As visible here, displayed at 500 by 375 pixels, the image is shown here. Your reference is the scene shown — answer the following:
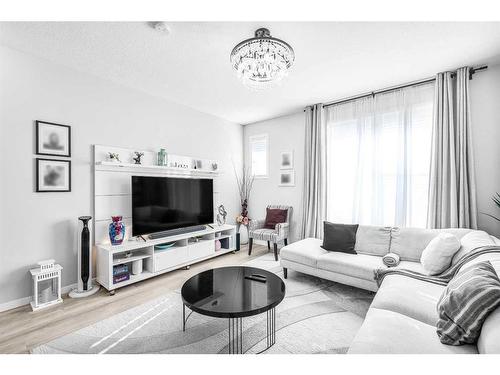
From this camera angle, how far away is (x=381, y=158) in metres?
3.37

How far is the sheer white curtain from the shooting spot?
308cm

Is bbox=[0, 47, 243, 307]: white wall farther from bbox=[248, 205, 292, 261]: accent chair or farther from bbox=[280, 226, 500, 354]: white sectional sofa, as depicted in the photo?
bbox=[280, 226, 500, 354]: white sectional sofa

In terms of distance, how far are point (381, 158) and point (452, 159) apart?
81 cm

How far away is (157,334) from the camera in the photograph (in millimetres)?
1903

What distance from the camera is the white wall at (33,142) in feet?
7.61

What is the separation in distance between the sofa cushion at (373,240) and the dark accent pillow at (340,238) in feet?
0.34

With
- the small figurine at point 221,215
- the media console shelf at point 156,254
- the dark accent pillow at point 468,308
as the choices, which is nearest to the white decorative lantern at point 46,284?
the media console shelf at point 156,254

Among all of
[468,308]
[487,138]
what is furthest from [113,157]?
[487,138]

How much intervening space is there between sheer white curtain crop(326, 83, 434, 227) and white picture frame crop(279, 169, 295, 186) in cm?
73

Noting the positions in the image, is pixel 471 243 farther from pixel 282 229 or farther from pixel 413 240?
pixel 282 229

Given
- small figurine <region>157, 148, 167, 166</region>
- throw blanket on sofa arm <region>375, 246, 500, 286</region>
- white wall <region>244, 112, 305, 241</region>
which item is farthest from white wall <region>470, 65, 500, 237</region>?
small figurine <region>157, 148, 167, 166</region>
